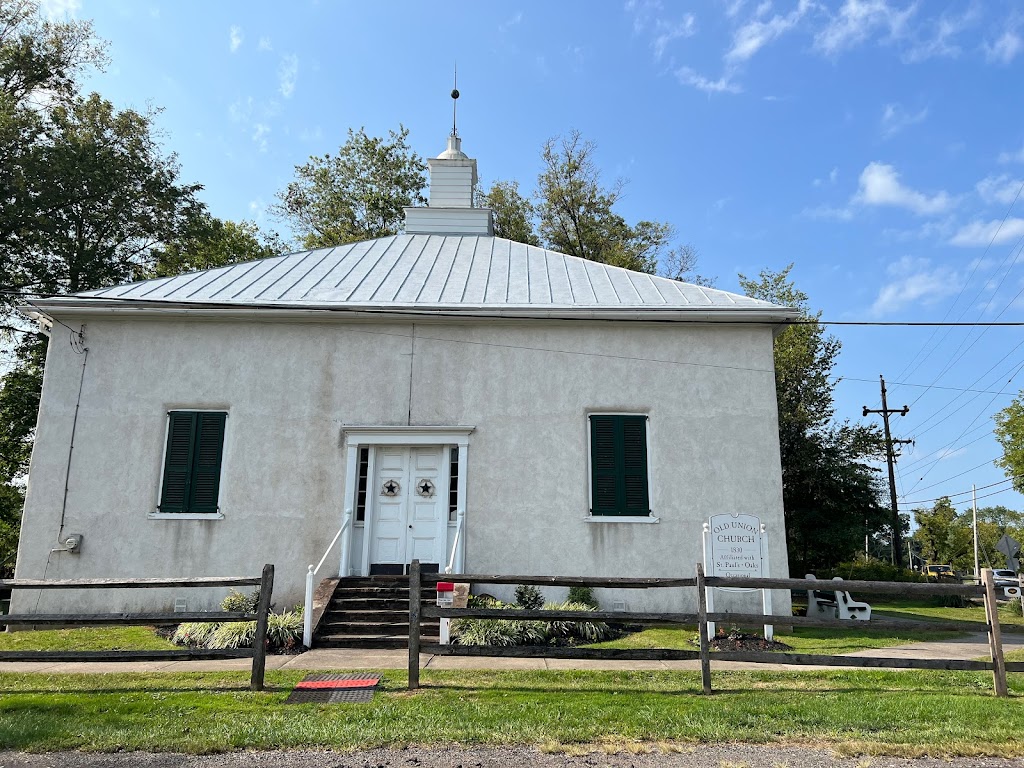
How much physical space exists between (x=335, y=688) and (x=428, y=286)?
790 cm

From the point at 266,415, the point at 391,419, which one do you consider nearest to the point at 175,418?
the point at 266,415

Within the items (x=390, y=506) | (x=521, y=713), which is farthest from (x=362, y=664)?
(x=390, y=506)

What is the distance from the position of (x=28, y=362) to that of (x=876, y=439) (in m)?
28.7

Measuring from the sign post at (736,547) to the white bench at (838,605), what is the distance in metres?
3.01

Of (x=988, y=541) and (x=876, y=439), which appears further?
(x=988, y=541)

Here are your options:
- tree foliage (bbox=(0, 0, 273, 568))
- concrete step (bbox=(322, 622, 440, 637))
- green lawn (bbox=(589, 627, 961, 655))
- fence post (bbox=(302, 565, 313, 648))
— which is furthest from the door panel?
tree foliage (bbox=(0, 0, 273, 568))

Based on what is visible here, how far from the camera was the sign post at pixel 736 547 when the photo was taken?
10094 mm

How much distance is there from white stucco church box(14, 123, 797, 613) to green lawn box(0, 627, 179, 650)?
0.67 m

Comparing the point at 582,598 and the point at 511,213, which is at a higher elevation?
the point at 511,213

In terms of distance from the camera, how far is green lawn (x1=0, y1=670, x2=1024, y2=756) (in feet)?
17.5

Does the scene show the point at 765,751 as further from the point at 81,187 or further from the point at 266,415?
the point at 81,187

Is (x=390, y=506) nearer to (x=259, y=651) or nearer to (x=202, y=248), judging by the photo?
(x=259, y=651)

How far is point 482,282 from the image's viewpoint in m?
13.6

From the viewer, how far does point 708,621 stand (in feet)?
23.1
